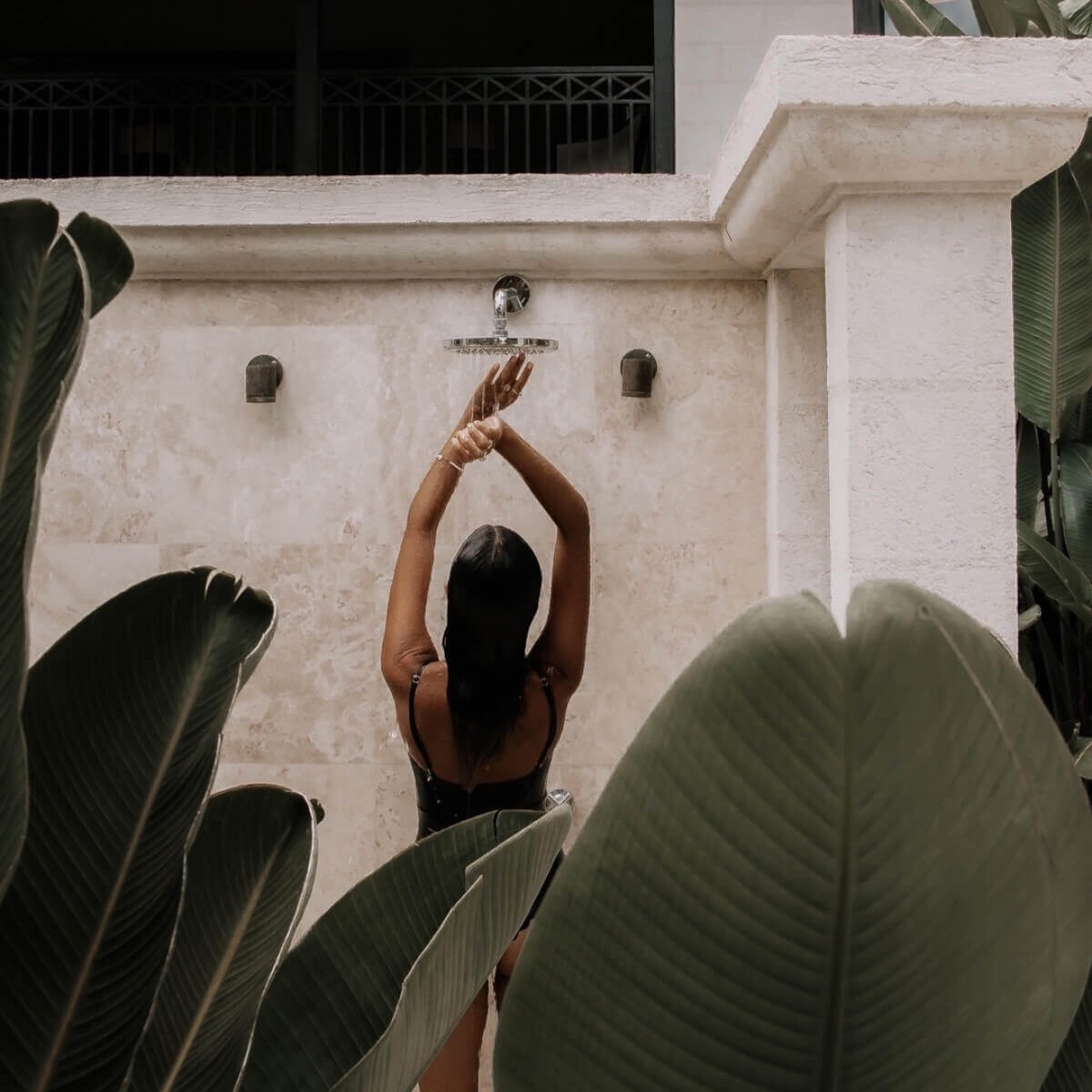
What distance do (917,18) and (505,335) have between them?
141 cm

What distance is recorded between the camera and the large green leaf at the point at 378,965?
558mm

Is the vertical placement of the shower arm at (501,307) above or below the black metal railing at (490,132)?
below

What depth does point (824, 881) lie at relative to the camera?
0.36 m

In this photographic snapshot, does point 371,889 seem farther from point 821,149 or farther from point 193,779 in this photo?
point 821,149

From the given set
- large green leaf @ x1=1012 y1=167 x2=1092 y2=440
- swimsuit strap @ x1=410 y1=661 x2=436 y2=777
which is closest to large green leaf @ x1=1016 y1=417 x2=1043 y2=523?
large green leaf @ x1=1012 y1=167 x2=1092 y2=440

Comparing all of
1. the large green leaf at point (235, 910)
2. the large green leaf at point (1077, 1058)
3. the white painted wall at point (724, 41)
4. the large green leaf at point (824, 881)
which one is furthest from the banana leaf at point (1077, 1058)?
the white painted wall at point (724, 41)

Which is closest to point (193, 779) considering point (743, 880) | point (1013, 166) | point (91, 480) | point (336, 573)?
point (743, 880)

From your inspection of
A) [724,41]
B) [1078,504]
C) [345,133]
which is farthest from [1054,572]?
[345,133]

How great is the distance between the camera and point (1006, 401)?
2.04 metres

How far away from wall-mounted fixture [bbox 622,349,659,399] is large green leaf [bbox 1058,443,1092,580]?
3.50 ft

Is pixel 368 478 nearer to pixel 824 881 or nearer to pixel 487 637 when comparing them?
pixel 487 637

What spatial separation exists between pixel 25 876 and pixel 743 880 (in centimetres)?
40

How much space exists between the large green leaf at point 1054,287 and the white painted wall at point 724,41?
114 inches

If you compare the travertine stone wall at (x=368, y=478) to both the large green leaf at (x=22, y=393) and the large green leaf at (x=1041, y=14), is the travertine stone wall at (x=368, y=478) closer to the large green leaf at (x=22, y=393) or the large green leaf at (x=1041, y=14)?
the large green leaf at (x=1041, y=14)
